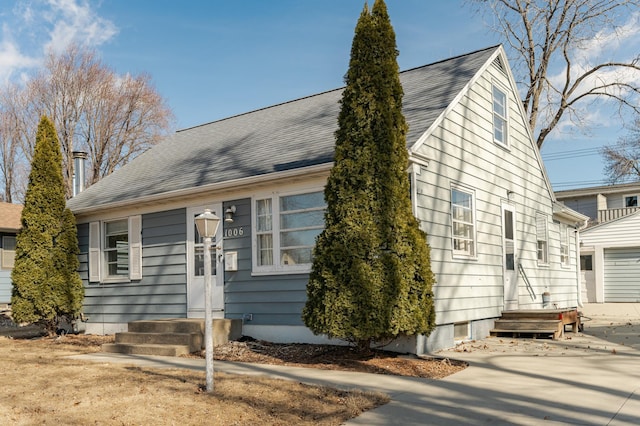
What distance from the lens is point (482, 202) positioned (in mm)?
11547

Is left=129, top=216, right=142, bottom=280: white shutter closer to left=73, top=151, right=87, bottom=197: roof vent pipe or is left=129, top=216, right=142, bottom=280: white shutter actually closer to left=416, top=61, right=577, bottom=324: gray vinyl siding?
left=73, top=151, right=87, bottom=197: roof vent pipe

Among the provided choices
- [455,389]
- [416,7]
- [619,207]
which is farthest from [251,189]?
[619,207]

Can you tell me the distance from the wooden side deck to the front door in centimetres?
65

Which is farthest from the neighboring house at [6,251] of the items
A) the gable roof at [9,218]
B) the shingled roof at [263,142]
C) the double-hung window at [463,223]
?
the double-hung window at [463,223]

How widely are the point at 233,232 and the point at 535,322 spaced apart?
5765 mm

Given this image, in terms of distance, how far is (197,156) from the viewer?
1359cm

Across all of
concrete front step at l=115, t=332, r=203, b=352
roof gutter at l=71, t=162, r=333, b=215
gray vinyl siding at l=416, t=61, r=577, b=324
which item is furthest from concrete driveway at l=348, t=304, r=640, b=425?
concrete front step at l=115, t=332, r=203, b=352

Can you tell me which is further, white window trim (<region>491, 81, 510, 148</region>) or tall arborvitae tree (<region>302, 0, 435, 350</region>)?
white window trim (<region>491, 81, 510, 148</region>)

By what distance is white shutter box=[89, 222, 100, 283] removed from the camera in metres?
13.3

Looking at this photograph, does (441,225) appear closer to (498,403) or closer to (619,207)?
(498,403)

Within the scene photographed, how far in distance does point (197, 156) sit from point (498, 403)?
950cm

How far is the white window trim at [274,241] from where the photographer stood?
986cm

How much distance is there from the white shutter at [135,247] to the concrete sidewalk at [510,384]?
279cm

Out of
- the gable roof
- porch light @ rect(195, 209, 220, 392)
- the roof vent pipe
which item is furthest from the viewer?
the gable roof
